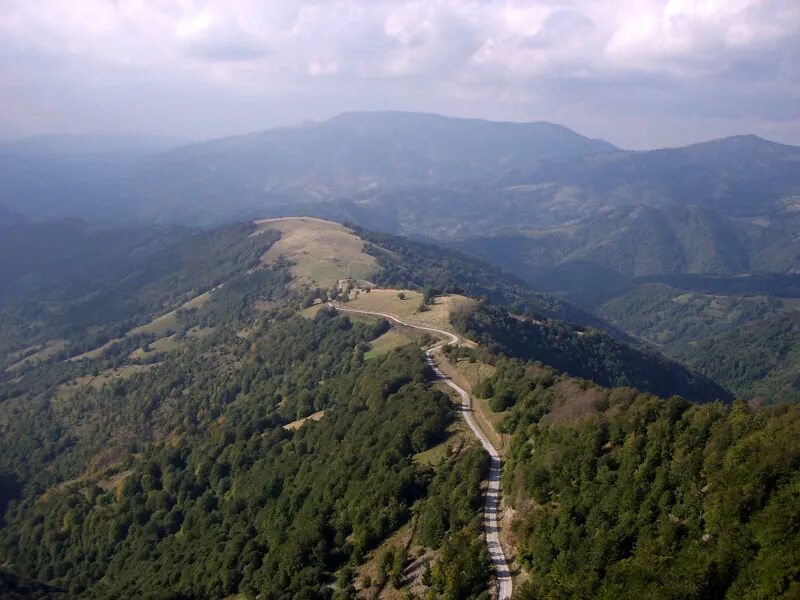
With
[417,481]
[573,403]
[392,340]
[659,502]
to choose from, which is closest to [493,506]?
[417,481]

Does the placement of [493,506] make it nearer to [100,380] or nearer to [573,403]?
[573,403]

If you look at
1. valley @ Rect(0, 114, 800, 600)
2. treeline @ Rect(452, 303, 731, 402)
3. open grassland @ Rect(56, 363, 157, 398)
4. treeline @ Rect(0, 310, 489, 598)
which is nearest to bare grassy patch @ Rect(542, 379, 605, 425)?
valley @ Rect(0, 114, 800, 600)

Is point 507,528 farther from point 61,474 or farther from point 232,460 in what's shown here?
point 61,474

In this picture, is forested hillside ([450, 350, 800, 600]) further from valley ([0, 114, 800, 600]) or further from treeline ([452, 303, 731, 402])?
treeline ([452, 303, 731, 402])

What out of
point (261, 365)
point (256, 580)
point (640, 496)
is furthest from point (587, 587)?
point (261, 365)

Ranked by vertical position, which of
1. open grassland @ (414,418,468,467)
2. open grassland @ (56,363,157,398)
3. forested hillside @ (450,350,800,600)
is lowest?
open grassland @ (56,363,157,398)
